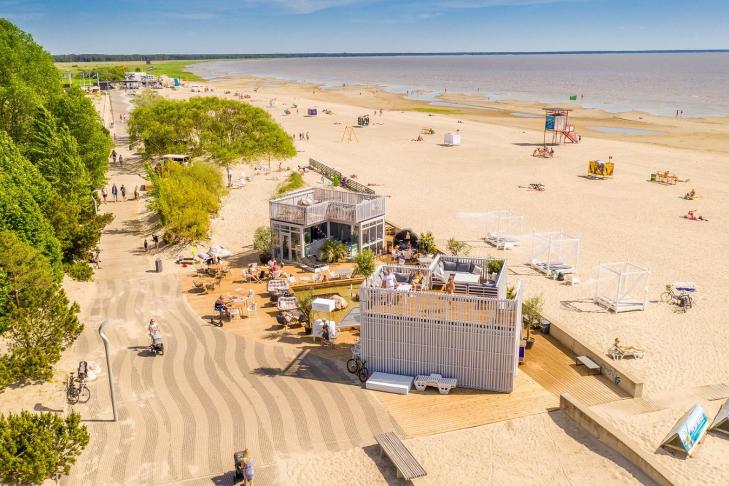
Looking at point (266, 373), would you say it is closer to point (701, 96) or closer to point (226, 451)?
point (226, 451)

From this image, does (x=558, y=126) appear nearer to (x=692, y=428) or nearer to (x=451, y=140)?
(x=451, y=140)

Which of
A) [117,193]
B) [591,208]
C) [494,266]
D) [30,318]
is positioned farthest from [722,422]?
[117,193]

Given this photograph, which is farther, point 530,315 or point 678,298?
point 678,298

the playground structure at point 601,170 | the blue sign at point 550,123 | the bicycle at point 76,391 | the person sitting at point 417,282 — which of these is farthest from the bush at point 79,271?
the blue sign at point 550,123

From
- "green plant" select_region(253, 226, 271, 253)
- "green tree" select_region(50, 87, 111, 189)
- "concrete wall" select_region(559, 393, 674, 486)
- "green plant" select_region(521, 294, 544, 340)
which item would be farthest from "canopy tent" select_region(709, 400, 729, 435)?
"green tree" select_region(50, 87, 111, 189)

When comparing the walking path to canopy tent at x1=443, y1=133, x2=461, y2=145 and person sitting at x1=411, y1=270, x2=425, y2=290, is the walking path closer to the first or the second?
person sitting at x1=411, y1=270, x2=425, y2=290

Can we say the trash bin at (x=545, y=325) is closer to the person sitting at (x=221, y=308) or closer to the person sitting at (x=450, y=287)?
the person sitting at (x=450, y=287)

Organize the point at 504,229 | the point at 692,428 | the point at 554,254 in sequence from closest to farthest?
the point at 692,428
the point at 554,254
the point at 504,229
